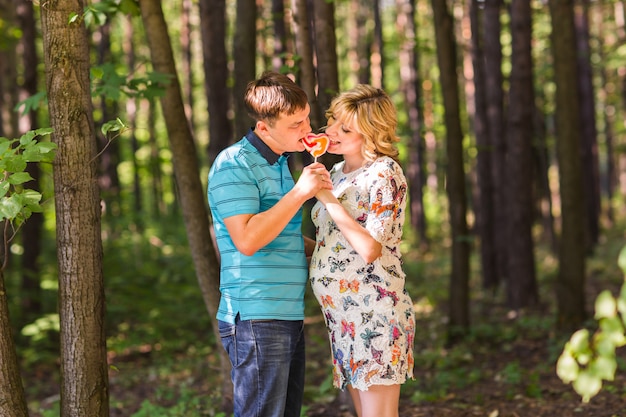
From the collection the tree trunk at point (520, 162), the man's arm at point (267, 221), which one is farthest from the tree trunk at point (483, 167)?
the man's arm at point (267, 221)

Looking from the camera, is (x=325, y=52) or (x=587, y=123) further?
(x=587, y=123)

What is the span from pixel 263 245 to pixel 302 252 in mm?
338

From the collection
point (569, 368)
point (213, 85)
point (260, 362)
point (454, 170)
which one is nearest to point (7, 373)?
point (260, 362)

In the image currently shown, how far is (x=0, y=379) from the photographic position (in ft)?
11.0

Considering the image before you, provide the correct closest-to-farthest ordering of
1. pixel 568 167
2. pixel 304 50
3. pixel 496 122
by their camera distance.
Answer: pixel 304 50 < pixel 568 167 < pixel 496 122

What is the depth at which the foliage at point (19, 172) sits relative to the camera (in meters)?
3.09

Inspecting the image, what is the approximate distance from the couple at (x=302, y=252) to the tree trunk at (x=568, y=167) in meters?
5.20

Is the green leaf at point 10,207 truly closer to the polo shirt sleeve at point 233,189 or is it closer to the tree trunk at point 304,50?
the polo shirt sleeve at point 233,189

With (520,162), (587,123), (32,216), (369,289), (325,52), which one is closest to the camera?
(369,289)

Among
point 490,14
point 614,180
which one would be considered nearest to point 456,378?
point 490,14

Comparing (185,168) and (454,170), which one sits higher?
(454,170)

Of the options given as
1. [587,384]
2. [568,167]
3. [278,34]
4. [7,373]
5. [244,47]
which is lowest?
[7,373]

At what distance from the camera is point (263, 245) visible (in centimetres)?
297

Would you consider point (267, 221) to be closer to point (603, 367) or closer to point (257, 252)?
point (257, 252)
